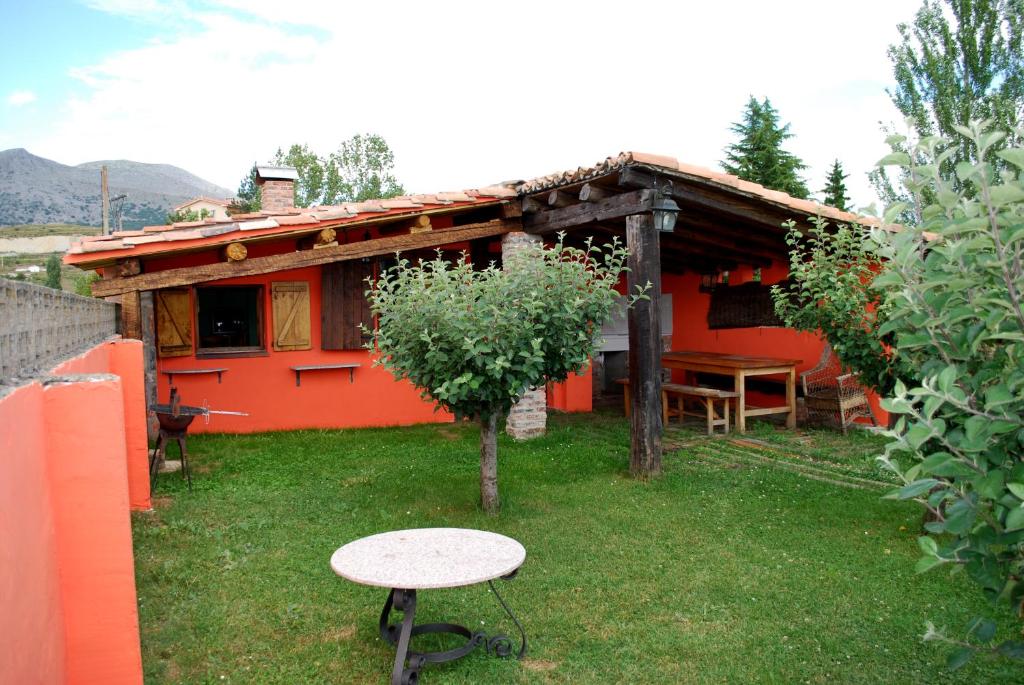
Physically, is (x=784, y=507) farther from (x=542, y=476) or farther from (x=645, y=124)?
(x=645, y=124)

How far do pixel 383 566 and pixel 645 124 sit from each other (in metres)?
21.6

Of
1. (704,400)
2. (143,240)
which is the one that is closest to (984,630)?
(143,240)

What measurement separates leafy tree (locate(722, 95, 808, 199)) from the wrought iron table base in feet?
63.4

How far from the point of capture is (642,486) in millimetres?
6941

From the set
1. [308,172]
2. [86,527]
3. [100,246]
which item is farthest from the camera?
[308,172]

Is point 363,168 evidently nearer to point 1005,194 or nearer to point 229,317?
point 229,317

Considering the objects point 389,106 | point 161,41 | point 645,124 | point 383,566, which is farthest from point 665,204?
point 161,41

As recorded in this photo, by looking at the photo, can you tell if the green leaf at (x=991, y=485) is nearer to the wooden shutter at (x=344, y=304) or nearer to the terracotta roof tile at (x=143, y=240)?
the terracotta roof tile at (x=143, y=240)

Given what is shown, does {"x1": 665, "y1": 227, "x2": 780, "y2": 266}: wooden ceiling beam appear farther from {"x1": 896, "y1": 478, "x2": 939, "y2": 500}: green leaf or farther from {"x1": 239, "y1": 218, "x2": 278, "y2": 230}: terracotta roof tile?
{"x1": 896, "y1": 478, "x2": 939, "y2": 500}: green leaf

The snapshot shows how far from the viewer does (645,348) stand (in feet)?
23.1

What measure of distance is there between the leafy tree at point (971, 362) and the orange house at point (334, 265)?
506cm

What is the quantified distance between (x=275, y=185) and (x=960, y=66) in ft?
60.4

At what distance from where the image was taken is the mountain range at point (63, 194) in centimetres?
6875

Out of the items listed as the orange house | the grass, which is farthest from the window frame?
the grass
